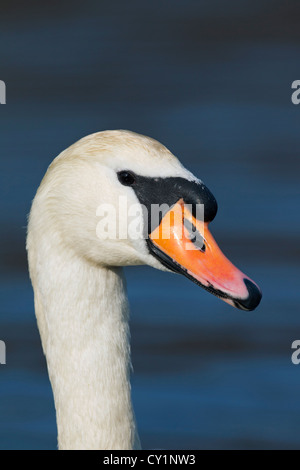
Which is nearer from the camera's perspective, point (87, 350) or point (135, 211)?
point (135, 211)

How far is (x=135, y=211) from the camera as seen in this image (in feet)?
9.75

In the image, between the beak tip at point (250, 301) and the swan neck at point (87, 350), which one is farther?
the swan neck at point (87, 350)

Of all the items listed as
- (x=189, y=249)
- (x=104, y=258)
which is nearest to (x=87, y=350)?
(x=104, y=258)

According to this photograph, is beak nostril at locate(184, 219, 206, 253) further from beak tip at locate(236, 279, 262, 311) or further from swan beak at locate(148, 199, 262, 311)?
beak tip at locate(236, 279, 262, 311)

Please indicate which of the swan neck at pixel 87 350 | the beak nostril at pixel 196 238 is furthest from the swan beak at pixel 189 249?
the swan neck at pixel 87 350

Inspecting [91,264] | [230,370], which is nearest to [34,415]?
[230,370]

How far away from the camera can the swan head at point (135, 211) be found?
2934 millimetres

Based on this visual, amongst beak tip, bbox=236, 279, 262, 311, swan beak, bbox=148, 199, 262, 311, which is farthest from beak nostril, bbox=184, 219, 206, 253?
beak tip, bbox=236, 279, 262, 311

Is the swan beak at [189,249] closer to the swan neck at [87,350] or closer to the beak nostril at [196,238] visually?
the beak nostril at [196,238]

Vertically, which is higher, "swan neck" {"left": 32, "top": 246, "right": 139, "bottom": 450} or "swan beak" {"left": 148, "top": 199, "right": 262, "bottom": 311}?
"swan beak" {"left": 148, "top": 199, "right": 262, "bottom": 311}

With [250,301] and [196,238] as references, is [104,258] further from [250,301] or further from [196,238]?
[250,301]

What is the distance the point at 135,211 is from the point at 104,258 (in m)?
0.15

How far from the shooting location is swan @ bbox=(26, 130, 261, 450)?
116 inches
